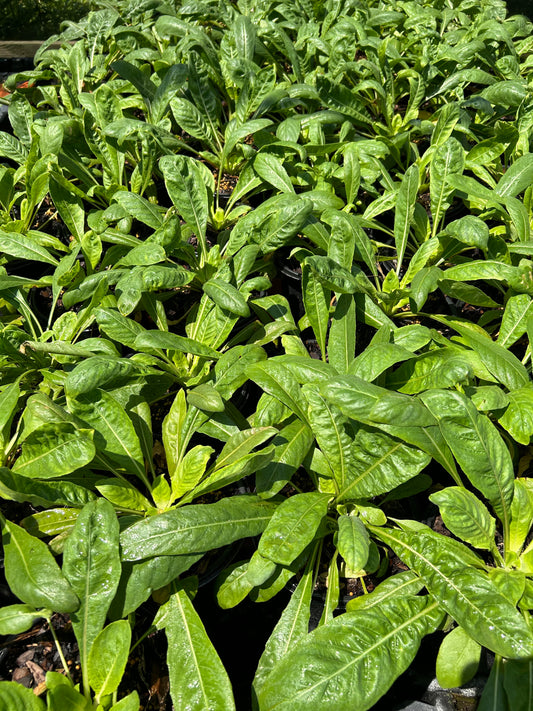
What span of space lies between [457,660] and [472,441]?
406 millimetres

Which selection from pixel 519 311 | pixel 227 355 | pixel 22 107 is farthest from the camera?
pixel 22 107

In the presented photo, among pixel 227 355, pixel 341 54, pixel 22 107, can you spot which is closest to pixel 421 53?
pixel 341 54

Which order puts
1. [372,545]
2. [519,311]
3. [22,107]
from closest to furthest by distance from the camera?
[372,545]
[519,311]
[22,107]

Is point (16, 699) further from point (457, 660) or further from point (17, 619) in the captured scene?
point (457, 660)

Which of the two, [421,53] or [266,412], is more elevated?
[421,53]

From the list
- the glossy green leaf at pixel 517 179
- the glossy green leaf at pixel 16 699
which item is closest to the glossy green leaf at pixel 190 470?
the glossy green leaf at pixel 16 699

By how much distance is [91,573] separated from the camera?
1003 millimetres

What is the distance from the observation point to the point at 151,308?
5.36ft

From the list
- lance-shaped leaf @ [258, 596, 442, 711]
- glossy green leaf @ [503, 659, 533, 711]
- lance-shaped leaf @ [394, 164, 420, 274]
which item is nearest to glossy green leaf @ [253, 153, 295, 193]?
lance-shaped leaf @ [394, 164, 420, 274]

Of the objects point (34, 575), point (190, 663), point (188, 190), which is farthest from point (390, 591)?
point (188, 190)

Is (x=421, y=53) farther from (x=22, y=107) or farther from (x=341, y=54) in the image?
(x=22, y=107)

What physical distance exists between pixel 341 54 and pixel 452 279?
1.37m

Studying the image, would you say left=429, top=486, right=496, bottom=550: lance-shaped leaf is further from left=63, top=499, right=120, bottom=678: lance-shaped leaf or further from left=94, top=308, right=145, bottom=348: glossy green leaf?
left=94, top=308, right=145, bottom=348: glossy green leaf

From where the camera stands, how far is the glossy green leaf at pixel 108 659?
38.2 inches
